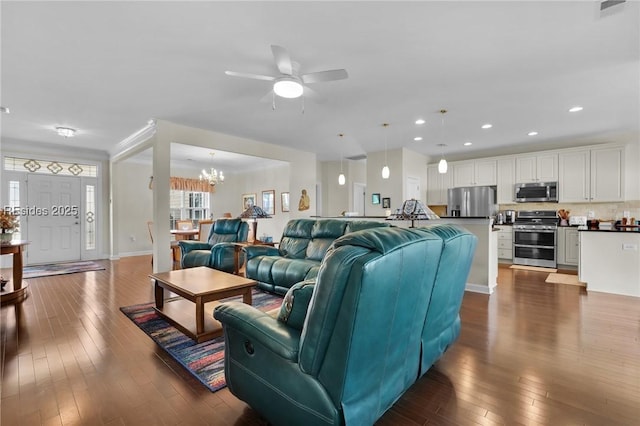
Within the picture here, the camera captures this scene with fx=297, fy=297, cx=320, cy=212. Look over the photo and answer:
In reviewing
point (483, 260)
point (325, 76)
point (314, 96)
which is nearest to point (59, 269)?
point (314, 96)

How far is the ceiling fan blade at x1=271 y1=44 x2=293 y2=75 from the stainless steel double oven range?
6.13m

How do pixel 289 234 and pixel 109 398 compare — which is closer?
pixel 109 398

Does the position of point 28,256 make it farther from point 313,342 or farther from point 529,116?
point 529,116

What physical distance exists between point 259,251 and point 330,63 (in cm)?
268

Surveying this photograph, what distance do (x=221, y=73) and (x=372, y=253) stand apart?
2926 mm

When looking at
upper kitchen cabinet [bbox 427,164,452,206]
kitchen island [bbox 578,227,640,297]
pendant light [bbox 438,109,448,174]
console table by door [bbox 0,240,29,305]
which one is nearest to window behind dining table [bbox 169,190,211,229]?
console table by door [bbox 0,240,29,305]

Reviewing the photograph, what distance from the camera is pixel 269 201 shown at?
8906 mm

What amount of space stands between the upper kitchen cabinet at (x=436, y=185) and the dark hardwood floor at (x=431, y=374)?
446cm

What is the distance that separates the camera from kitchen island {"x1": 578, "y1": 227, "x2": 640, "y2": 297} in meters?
4.11

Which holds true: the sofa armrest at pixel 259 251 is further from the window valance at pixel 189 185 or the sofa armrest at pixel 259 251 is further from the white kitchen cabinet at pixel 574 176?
the white kitchen cabinet at pixel 574 176

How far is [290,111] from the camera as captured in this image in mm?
4465

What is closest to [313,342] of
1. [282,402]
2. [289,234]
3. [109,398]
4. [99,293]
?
[282,402]

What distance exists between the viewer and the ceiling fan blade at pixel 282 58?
92.8 inches

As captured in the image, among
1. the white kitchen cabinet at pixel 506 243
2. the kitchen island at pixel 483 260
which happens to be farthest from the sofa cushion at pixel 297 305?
the white kitchen cabinet at pixel 506 243
